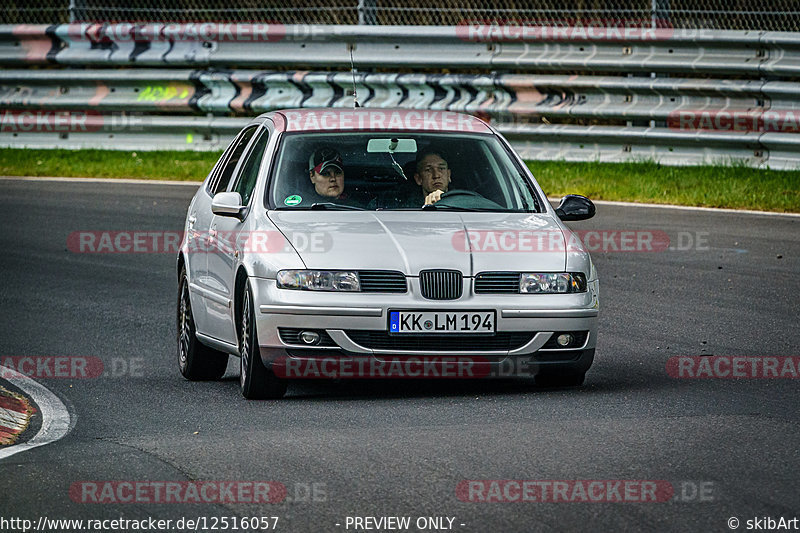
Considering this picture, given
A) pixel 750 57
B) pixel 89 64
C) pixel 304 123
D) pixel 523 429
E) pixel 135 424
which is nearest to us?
pixel 523 429

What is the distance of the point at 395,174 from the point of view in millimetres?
9203

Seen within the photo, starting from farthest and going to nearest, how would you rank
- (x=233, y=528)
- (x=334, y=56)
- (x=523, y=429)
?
(x=334, y=56), (x=523, y=429), (x=233, y=528)

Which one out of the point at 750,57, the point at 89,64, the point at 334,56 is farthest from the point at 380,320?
the point at 89,64

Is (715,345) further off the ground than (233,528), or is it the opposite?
(233,528)

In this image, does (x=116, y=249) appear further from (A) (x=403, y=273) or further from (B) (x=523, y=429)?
(B) (x=523, y=429)

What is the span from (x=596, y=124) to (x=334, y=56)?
11.0 ft

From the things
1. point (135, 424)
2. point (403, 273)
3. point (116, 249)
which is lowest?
point (116, 249)

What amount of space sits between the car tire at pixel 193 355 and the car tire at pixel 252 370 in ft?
3.60

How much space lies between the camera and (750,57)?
58.0 feet

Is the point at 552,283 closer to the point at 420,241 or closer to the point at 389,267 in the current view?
the point at 420,241

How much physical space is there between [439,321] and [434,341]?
0.35ft

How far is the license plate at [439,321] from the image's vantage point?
316 inches

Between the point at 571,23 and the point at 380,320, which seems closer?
the point at 380,320

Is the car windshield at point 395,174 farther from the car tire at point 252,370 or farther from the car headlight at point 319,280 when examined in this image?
the car headlight at point 319,280
